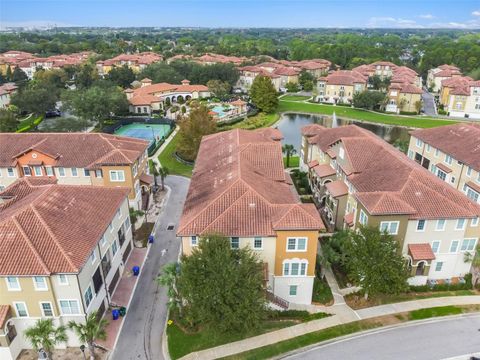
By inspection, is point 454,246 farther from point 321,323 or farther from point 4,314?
point 4,314

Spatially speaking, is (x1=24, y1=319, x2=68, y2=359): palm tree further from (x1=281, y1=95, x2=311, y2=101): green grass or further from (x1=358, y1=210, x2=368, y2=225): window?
(x1=281, y1=95, x2=311, y2=101): green grass

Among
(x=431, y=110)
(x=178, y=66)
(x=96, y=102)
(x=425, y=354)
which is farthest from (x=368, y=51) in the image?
(x=425, y=354)

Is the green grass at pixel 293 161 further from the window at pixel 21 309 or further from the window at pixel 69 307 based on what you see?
the window at pixel 21 309

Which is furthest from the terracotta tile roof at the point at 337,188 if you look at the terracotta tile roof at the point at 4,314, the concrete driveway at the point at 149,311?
the terracotta tile roof at the point at 4,314

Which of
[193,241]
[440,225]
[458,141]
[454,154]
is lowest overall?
[193,241]

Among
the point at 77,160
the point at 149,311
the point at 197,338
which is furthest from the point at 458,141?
the point at 77,160

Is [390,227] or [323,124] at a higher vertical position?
[390,227]
